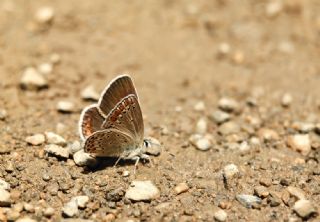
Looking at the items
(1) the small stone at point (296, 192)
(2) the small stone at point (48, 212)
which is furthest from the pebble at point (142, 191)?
(1) the small stone at point (296, 192)

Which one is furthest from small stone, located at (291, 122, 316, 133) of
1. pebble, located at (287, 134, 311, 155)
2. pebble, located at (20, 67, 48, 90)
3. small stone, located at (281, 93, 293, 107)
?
pebble, located at (20, 67, 48, 90)

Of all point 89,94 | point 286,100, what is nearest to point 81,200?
point 89,94

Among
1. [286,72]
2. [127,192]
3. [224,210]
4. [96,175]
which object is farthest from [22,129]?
[286,72]

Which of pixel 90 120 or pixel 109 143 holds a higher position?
pixel 90 120

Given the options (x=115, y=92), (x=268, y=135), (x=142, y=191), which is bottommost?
(x=268, y=135)

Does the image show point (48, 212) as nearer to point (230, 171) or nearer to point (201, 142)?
point (230, 171)

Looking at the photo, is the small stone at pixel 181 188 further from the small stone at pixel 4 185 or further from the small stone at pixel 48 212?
the small stone at pixel 4 185
